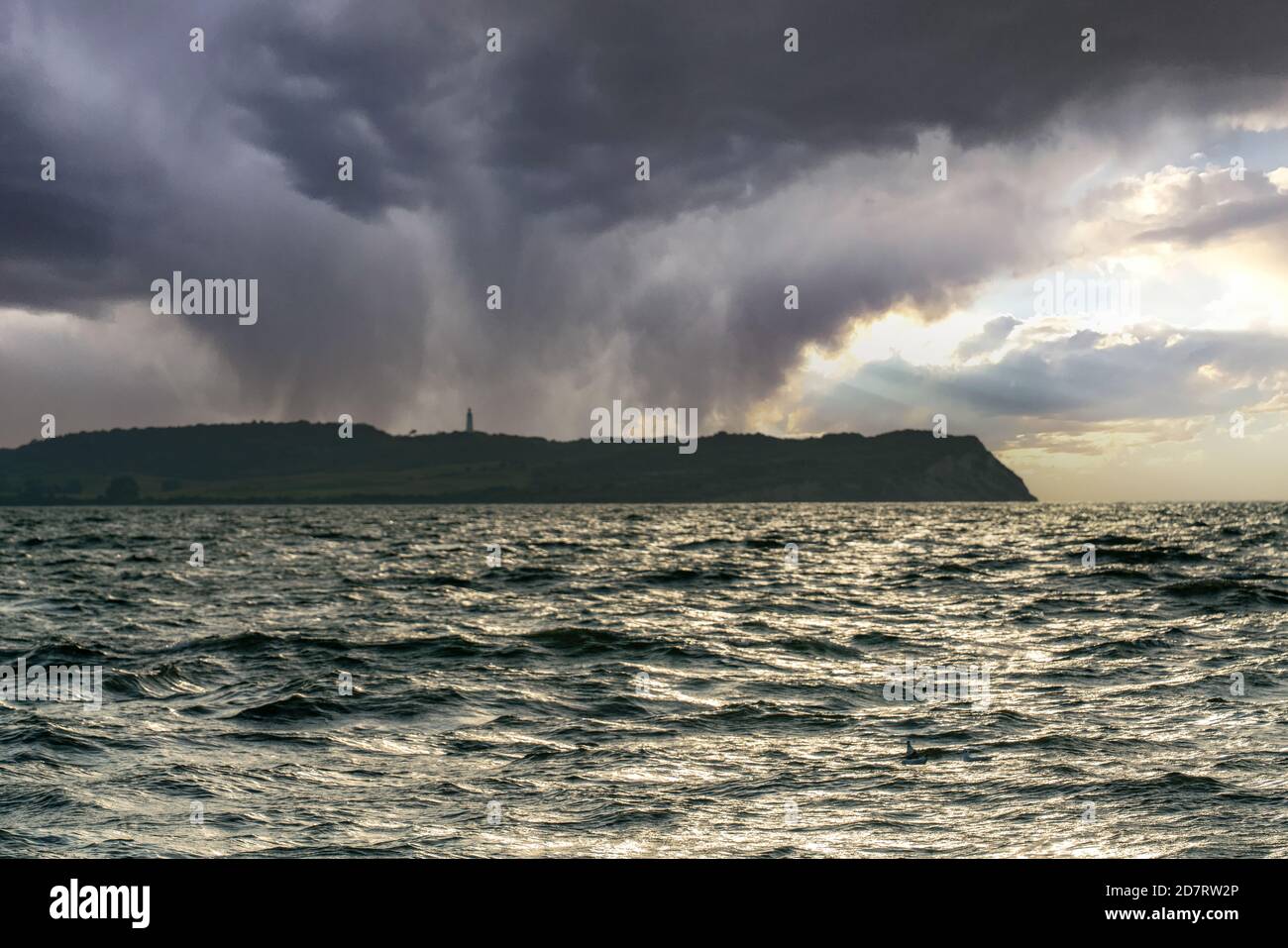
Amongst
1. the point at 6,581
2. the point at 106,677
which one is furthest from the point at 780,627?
the point at 6,581

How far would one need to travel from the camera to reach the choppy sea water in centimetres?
1132

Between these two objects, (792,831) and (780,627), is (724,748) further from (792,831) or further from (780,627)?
(780,627)

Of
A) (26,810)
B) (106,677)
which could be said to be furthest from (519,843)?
(106,677)

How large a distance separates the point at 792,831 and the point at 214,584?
131 feet

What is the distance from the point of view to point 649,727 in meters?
16.8

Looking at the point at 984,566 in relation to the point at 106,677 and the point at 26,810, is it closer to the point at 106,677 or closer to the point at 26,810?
the point at 106,677

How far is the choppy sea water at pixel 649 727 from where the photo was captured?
11.3m

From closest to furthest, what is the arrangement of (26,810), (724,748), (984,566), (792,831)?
(792,831), (26,810), (724,748), (984,566)

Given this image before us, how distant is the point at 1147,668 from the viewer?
21.9 meters

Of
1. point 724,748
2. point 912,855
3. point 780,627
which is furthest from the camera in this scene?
point 780,627

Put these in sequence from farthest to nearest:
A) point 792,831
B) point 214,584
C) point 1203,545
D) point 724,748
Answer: point 1203,545, point 214,584, point 724,748, point 792,831

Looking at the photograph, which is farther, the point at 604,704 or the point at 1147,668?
the point at 1147,668

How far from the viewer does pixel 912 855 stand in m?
10.2

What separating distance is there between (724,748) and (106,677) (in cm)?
1412
